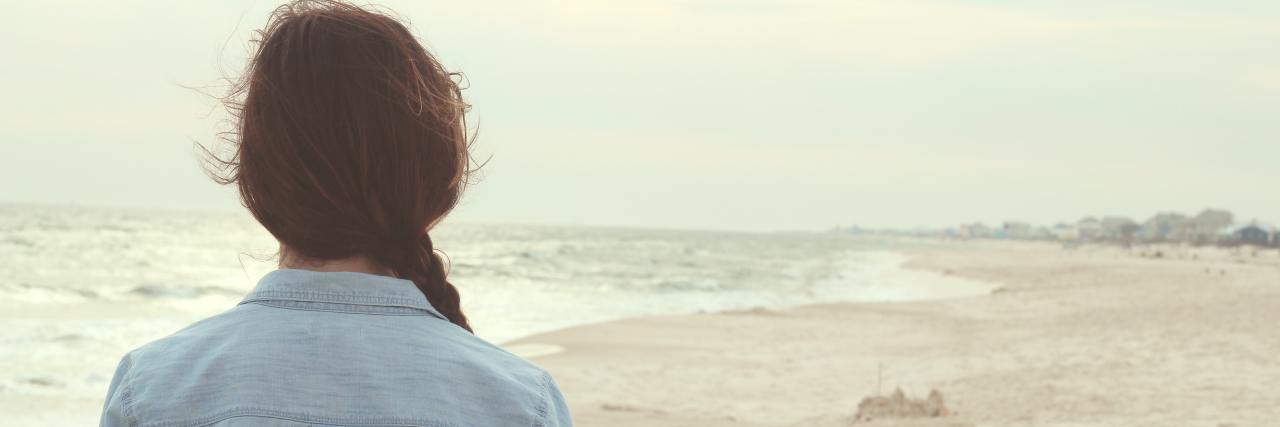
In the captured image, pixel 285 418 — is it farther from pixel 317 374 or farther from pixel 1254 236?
pixel 1254 236

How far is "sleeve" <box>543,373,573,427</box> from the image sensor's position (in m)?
1.12

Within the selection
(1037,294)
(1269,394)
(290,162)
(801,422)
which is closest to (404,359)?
(290,162)

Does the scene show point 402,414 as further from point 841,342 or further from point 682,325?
point 682,325

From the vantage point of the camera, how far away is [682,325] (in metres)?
15.6

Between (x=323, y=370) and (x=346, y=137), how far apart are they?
0.80 feet

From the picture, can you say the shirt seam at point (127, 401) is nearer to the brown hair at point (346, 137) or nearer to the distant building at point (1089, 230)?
the brown hair at point (346, 137)

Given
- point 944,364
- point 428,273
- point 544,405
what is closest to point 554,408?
point 544,405

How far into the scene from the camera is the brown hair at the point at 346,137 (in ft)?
3.51

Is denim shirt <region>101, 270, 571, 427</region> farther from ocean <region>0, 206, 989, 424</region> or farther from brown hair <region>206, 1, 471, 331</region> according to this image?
ocean <region>0, 206, 989, 424</region>

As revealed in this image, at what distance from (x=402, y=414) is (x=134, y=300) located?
18658mm

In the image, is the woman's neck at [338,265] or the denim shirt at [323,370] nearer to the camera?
the denim shirt at [323,370]

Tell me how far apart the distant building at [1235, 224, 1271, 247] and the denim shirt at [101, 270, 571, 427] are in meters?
85.0

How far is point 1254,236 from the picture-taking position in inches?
2985

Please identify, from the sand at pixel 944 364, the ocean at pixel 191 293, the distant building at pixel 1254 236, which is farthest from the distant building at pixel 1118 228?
the sand at pixel 944 364
